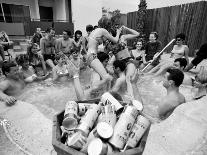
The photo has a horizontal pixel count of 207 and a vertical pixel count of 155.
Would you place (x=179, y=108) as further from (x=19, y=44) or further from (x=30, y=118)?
(x=19, y=44)

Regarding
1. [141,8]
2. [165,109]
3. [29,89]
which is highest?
[141,8]

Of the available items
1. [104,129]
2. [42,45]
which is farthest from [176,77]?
[42,45]

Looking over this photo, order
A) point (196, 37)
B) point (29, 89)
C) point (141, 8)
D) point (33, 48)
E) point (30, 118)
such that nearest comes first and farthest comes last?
point (30, 118)
point (29, 89)
point (33, 48)
point (196, 37)
point (141, 8)

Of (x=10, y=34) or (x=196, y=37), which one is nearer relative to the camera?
(x=196, y=37)

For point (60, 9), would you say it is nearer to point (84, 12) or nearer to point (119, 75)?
point (84, 12)

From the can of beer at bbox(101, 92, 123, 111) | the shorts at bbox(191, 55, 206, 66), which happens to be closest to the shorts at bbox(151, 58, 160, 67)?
the shorts at bbox(191, 55, 206, 66)

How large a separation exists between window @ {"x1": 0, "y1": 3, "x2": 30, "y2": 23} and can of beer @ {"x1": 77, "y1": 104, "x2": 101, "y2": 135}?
525 inches

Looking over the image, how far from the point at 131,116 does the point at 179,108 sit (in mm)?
1864

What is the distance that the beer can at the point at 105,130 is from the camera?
1.38 m

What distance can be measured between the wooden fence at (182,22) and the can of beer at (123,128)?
343 inches

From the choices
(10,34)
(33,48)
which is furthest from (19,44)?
(33,48)

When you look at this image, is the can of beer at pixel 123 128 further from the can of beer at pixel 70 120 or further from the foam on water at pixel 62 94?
the foam on water at pixel 62 94

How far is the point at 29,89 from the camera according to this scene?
17.8 ft

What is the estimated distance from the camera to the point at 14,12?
13.6 metres
